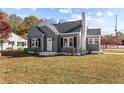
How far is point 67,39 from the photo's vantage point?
2314 cm

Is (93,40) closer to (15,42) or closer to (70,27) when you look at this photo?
(70,27)

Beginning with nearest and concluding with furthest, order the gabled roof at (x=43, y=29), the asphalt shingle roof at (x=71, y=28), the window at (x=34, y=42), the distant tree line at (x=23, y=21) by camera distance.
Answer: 1. the asphalt shingle roof at (x=71, y=28)
2. the gabled roof at (x=43, y=29)
3. the window at (x=34, y=42)
4. the distant tree line at (x=23, y=21)

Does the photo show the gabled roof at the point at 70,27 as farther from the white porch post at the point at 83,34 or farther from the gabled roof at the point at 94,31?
the gabled roof at the point at 94,31

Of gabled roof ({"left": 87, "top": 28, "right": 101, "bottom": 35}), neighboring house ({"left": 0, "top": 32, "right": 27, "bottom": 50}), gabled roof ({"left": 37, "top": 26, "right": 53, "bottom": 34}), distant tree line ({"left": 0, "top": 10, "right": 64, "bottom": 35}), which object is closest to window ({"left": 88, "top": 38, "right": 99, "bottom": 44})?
gabled roof ({"left": 87, "top": 28, "right": 101, "bottom": 35})

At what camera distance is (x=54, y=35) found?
23.8 m

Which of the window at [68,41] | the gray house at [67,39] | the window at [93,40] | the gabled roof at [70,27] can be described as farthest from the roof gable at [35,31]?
the window at [93,40]

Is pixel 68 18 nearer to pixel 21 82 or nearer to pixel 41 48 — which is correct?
pixel 41 48

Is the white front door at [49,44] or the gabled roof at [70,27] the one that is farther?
the white front door at [49,44]

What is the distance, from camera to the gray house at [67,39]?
2252 centimetres

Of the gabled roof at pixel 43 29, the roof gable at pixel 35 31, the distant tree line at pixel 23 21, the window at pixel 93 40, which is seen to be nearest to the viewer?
the window at pixel 93 40

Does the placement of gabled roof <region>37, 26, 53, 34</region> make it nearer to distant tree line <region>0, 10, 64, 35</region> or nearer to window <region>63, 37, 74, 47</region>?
window <region>63, 37, 74, 47</region>

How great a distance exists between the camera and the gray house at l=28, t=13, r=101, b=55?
22516 mm
